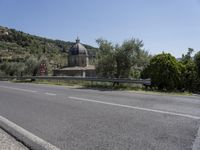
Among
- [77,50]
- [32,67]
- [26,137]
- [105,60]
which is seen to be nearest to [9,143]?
[26,137]

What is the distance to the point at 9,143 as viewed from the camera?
5.57 meters

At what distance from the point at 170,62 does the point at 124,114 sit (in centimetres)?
1096

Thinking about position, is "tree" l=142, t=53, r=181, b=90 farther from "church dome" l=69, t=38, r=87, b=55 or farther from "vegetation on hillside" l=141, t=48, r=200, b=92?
"church dome" l=69, t=38, r=87, b=55

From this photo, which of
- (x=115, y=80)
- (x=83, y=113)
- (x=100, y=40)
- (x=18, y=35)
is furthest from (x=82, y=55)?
(x=18, y=35)

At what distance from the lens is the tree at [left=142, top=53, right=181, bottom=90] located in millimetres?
18156

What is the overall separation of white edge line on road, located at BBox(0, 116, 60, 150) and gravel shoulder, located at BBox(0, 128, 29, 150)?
0.35 ft

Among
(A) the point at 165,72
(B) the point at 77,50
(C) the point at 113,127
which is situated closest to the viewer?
(C) the point at 113,127

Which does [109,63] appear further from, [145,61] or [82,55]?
[82,55]

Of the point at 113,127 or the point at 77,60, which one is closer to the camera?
the point at 113,127

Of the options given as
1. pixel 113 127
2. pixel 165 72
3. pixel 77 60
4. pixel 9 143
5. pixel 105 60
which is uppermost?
pixel 77 60

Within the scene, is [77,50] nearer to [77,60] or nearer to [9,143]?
[77,60]

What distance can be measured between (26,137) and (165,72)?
13.4 metres

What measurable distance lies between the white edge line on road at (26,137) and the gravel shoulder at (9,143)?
11 centimetres

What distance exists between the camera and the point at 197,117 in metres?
7.37
